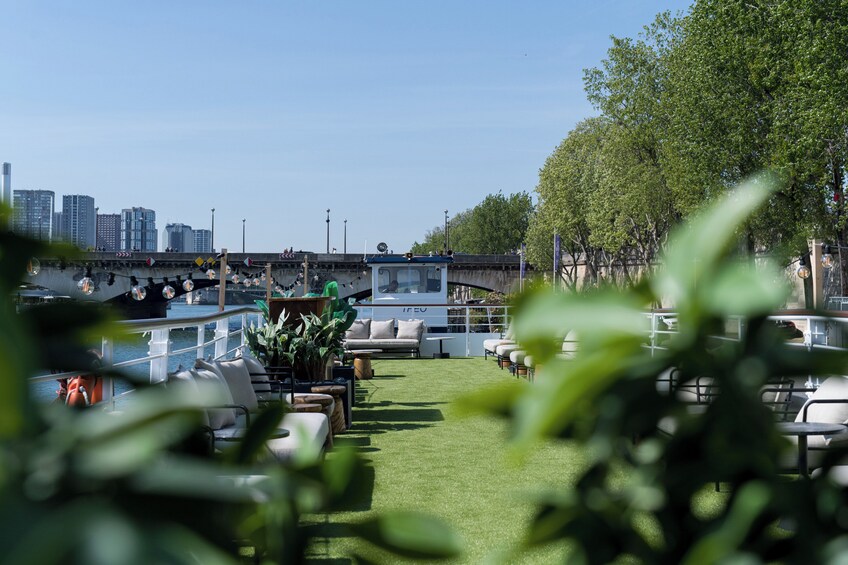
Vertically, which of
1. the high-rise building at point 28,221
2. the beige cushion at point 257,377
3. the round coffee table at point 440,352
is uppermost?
the high-rise building at point 28,221

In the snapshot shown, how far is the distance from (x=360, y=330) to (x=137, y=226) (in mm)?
116035

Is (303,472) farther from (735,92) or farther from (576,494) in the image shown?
(735,92)

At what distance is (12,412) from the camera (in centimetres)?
20

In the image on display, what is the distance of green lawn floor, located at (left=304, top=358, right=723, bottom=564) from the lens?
12.3 inches

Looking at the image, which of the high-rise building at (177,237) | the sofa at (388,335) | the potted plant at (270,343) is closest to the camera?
the potted plant at (270,343)

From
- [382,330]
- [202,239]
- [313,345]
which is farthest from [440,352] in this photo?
[202,239]

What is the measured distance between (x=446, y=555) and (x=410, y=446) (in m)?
7.73

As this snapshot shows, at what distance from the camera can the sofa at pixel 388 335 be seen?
61.6ft

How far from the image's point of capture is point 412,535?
27cm

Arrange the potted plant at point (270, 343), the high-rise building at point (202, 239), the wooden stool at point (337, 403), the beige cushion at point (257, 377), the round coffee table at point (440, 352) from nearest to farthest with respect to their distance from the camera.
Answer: the beige cushion at point (257, 377) → the wooden stool at point (337, 403) → the potted plant at point (270, 343) → the round coffee table at point (440, 352) → the high-rise building at point (202, 239)

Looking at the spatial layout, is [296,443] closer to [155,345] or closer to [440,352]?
[155,345]

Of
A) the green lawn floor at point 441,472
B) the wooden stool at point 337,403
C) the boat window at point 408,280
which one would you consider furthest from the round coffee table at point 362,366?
the boat window at point 408,280

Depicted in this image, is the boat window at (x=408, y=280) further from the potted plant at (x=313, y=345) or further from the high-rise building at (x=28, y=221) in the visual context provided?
the high-rise building at (x=28, y=221)

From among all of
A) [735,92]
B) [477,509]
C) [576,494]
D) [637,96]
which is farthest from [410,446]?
[637,96]
